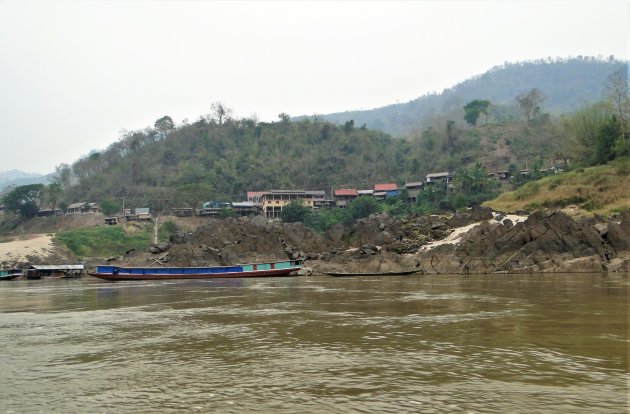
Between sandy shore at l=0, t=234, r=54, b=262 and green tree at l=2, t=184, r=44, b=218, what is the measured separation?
22753mm

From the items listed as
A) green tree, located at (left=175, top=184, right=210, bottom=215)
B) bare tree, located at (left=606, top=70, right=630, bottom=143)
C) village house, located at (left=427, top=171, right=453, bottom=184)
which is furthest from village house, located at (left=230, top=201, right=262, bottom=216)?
bare tree, located at (left=606, top=70, right=630, bottom=143)

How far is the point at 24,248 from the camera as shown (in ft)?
258

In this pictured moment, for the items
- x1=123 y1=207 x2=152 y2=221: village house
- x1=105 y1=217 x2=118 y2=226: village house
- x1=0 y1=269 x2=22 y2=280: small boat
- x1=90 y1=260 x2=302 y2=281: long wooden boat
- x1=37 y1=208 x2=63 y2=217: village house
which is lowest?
x1=0 y1=269 x2=22 y2=280: small boat

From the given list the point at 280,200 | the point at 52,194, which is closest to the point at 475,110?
the point at 280,200

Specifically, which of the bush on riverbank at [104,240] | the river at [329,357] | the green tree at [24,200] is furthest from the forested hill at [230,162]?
the river at [329,357]

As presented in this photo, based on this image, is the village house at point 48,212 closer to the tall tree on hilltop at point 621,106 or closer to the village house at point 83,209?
the village house at point 83,209

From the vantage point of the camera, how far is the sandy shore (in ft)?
248

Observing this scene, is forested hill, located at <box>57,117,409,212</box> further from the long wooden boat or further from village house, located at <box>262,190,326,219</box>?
the long wooden boat

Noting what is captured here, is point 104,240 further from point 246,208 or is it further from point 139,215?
point 246,208

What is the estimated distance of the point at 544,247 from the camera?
42.9 meters

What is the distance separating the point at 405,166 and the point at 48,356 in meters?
118

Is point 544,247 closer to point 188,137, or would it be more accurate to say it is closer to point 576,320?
point 576,320

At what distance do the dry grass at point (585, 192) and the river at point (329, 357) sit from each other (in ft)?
111

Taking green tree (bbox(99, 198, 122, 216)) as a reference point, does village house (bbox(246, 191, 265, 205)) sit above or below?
above
